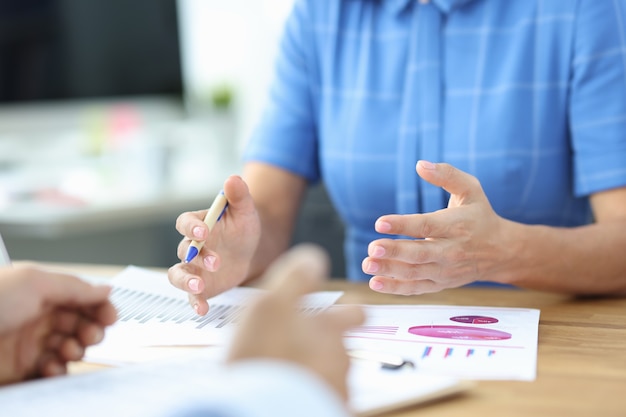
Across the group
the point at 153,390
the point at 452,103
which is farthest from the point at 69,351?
the point at 452,103

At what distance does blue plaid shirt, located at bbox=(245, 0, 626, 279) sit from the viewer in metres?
1.14

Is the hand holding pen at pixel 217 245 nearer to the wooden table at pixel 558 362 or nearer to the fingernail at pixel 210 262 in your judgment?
the fingernail at pixel 210 262

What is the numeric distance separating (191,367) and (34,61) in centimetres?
219

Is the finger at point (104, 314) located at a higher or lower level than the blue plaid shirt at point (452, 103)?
lower

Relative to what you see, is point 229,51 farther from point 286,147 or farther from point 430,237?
point 430,237

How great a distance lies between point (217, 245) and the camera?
103 centimetres

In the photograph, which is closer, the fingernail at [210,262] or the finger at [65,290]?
the finger at [65,290]

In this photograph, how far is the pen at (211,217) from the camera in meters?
0.93

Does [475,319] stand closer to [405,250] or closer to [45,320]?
[405,250]

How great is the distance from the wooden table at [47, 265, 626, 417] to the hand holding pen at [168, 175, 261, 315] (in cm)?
14

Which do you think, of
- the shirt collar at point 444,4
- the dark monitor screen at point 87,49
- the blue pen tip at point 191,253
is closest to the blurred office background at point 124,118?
the dark monitor screen at point 87,49

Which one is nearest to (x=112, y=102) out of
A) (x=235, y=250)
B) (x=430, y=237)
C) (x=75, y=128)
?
(x=75, y=128)

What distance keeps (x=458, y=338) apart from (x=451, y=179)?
0.17 meters

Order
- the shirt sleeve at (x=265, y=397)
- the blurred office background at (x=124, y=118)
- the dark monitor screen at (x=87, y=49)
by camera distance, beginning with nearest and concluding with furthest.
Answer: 1. the shirt sleeve at (x=265, y=397)
2. the blurred office background at (x=124, y=118)
3. the dark monitor screen at (x=87, y=49)
